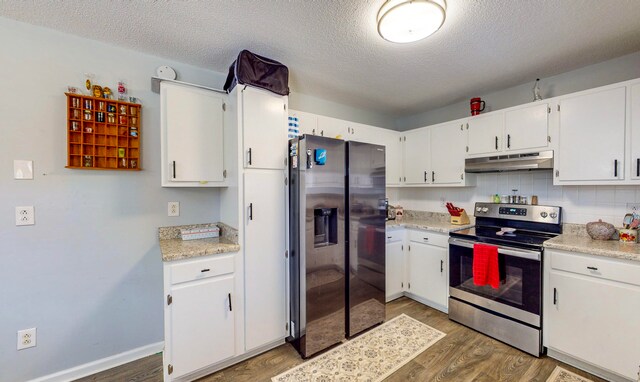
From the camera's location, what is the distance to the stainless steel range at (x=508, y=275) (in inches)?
81.5

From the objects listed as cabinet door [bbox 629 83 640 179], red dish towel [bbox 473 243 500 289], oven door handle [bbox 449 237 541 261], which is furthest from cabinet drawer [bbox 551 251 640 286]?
cabinet door [bbox 629 83 640 179]

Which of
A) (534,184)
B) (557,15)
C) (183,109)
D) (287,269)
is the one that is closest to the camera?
(557,15)

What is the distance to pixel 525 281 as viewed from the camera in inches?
83.1

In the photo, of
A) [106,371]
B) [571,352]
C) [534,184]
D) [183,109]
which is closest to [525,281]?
[571,352]

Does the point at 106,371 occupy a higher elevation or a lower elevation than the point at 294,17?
lower

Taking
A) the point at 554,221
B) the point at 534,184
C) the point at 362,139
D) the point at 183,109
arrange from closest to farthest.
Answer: the point at 183,109
the point at 554,221
the point at 534,184
the point at 362,139

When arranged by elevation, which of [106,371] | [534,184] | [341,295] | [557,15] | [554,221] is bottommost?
[106,371]

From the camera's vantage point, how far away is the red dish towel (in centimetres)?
223

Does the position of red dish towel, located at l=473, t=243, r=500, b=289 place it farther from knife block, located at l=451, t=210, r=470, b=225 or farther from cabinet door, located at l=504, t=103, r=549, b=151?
cabinet door, located at l=504, t=103, r=549, b=151

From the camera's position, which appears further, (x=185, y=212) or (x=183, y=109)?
(x=185, y=212)

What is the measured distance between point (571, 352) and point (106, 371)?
3.56 meters

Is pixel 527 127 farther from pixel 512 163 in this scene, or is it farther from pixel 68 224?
pixel 68 224

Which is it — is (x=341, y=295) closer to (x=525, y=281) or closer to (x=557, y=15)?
(x=525, y=281)

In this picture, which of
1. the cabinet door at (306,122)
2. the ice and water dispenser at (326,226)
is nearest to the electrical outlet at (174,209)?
the ice and water dispenser at (326,226)
